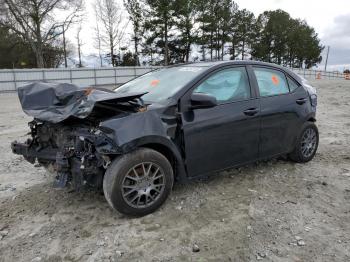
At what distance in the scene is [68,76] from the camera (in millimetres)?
23875

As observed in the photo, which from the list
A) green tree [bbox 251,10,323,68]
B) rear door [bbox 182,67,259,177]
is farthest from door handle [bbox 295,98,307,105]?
green tree [bbox 251,10,323,68]

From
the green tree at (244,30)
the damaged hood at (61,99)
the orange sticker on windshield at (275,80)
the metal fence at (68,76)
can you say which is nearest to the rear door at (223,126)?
the orange sticker on windshield at (275,80)

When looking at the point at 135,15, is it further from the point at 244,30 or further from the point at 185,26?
the point at 244,30

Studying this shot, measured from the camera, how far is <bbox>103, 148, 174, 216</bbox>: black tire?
125 inches

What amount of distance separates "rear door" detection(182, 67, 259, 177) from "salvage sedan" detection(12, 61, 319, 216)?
11 mm

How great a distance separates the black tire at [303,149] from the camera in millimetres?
4898

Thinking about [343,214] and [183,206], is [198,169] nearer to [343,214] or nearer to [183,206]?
[183,206]

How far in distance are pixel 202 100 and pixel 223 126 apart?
0.51 meters

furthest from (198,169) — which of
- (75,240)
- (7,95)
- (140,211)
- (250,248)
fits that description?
(7,95)

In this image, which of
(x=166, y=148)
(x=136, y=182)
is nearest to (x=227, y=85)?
(x=166, y=148)

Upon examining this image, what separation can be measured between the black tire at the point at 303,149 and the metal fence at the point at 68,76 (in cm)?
1757

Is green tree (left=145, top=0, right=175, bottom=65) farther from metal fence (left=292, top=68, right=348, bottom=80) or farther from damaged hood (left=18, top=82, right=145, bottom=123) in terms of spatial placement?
damaged hood (left=18, top=82, right=145, bottom=123)

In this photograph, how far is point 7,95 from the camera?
21031 millimetres

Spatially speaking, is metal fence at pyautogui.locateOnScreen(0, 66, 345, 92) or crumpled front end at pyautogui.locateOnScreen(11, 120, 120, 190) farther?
metal fence at pyautogui.locateOnScreen(0, 66, 345, 92)
